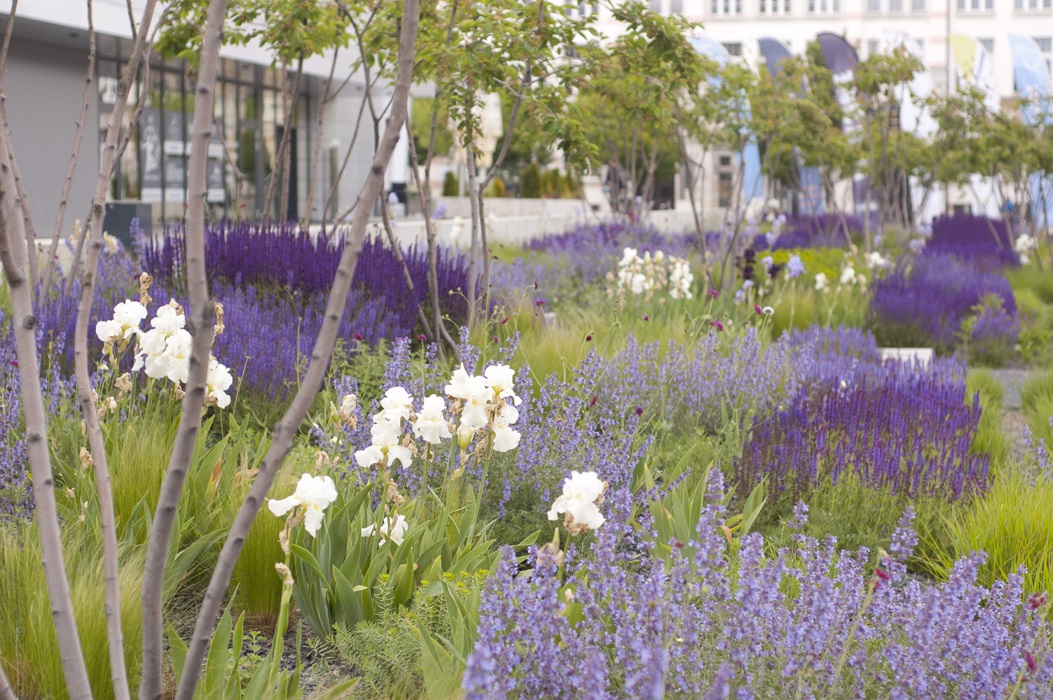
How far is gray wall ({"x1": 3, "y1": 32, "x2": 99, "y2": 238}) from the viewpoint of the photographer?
18.0 metres

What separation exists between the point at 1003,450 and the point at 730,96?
19.5ft

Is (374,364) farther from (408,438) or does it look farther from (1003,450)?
(1003,450)

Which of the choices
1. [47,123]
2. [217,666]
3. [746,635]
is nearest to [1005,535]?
[746,635]

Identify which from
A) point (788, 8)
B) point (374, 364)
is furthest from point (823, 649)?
point (788, 8)

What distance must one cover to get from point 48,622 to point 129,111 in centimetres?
1782

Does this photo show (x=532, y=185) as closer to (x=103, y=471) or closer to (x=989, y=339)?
(x=989, y=339)

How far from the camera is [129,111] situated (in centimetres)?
1853

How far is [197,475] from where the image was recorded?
3.07 meters

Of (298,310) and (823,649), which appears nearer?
(823,649)

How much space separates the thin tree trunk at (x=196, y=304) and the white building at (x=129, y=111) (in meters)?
12.9

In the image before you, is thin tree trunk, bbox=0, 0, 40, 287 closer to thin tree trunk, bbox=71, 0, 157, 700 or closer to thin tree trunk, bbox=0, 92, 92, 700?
thin tree trunk, bbox=71, 0, 157, 700

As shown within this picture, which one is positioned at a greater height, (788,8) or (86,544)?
(788,8)

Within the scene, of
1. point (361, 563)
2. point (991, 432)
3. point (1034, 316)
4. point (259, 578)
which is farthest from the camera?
point (1034, 316)

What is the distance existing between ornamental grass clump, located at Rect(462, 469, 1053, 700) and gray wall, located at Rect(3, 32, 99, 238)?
1742cm
